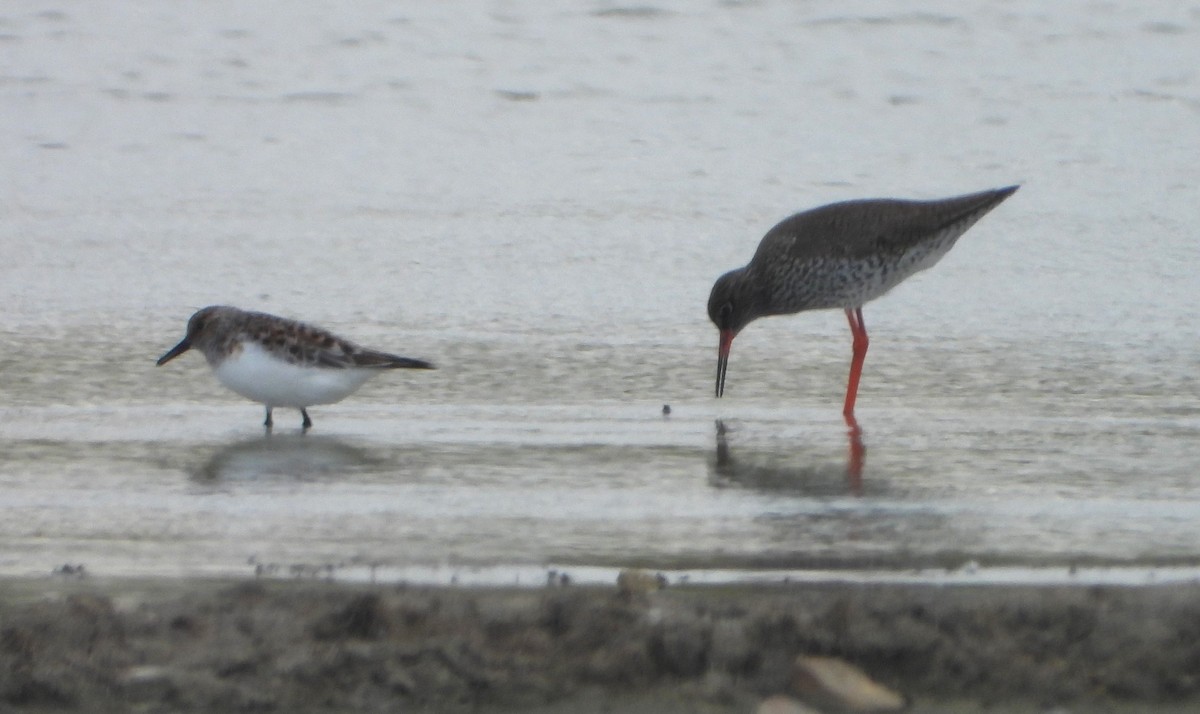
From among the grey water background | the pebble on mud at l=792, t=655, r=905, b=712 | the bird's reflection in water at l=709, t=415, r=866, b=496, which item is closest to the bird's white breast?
the grey water background

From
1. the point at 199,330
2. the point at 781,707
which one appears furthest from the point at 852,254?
the point at 781,707

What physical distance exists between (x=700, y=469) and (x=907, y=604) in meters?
1.79

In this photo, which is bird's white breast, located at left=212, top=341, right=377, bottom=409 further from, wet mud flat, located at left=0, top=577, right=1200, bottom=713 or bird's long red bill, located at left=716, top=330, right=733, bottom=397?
wet mud flat, located at left=0, top=577, right=1200, bottom=713

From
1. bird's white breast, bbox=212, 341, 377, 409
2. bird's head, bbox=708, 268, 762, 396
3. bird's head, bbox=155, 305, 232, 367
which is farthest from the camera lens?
bird's head, bbox=708, 268, 762, 396

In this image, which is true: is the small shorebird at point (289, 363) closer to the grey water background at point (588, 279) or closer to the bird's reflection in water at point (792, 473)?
the grey water background at point (588, 279)

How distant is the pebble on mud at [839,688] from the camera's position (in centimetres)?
359

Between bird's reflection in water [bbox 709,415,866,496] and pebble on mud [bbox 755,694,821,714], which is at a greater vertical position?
bird's reflection in water [bbox 709,415,866,496]

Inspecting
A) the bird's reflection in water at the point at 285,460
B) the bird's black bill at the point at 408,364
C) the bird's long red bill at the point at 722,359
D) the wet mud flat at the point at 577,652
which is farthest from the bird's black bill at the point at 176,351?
the wet mud flat at the point at 577,652

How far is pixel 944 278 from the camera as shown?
28.6 feet

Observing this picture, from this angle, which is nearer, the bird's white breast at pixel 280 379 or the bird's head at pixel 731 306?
the bird's white breast at pixel 280 379

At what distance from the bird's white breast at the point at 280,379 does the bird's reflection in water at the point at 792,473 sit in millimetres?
1389

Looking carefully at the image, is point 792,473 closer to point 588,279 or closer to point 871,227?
point 871,227

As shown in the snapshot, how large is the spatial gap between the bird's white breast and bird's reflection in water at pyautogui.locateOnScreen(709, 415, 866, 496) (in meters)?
1.39

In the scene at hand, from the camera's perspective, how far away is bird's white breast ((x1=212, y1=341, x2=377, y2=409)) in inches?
249
